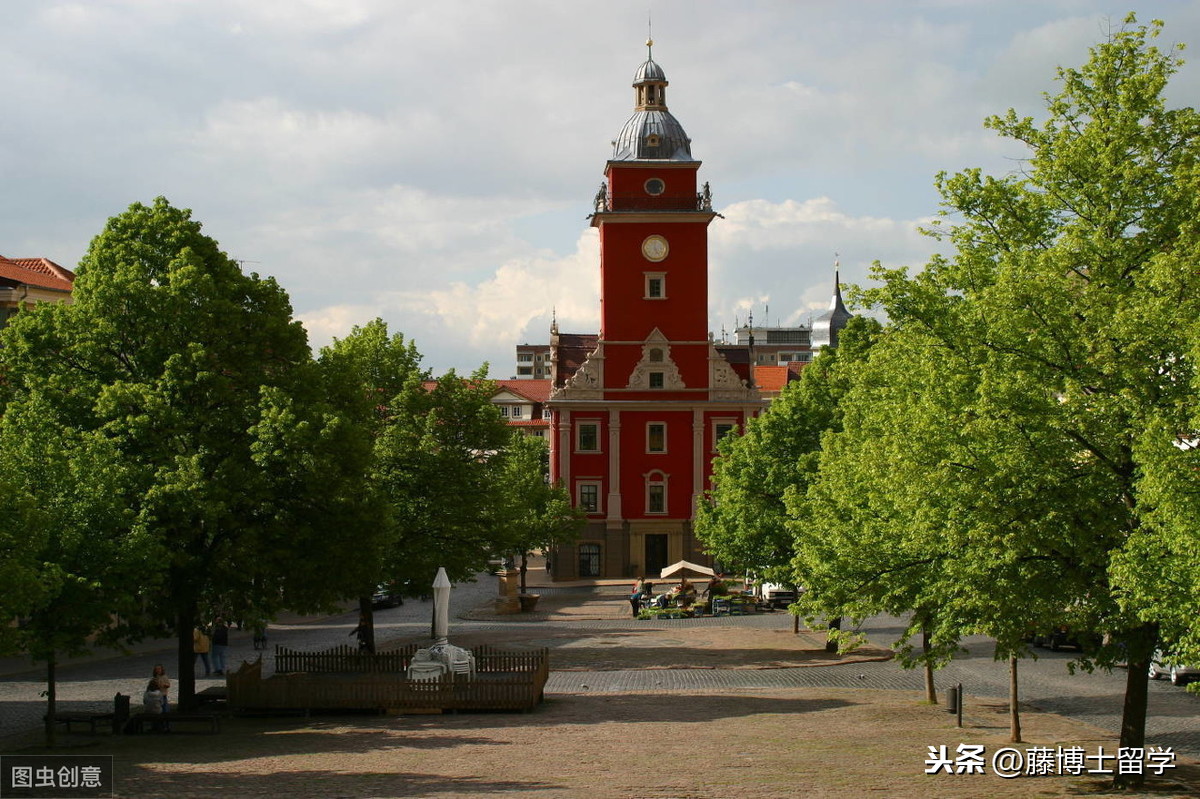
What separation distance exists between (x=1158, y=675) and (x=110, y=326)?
28.1 metres

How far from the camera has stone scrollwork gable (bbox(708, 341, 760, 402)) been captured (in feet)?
251

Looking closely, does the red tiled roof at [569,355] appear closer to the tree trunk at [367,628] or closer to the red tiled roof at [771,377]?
the tree trunk at [367,628]

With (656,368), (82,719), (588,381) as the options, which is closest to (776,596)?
(656,368)

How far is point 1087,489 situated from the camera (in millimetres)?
18438

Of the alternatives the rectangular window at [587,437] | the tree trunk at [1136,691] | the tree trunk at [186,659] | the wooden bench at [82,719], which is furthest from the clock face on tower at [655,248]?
the tree trunk at [1136,691]

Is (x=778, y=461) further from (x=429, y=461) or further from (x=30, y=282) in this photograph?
(x=30, y=282)

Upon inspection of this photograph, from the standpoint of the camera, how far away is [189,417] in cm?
2756

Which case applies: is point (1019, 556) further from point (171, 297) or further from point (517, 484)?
point (517, 484)

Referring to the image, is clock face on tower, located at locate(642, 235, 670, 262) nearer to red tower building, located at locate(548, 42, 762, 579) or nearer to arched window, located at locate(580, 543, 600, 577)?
red tower building, located at locate(548, 42, 762, 579)

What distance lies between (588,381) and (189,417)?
4951 cm

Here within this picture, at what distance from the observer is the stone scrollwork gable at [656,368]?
250ft

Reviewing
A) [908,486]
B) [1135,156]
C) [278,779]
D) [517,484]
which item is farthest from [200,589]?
[517,484]

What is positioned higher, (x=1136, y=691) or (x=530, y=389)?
(x=530, y=389)

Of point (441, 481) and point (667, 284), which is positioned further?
point (667, 284)
